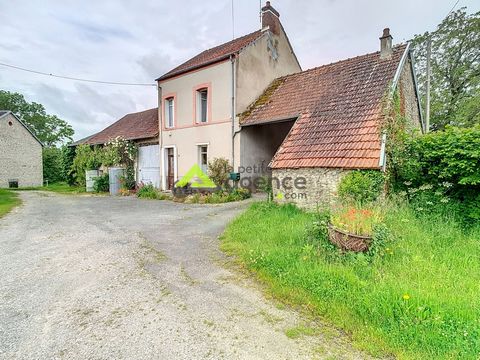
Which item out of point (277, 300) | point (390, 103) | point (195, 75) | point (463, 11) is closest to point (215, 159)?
point (195, 75)

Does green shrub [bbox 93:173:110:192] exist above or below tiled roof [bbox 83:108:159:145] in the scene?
below

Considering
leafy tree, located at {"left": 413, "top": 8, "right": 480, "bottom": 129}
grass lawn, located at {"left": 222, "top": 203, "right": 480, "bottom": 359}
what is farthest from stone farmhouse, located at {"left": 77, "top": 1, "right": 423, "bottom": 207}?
leafy tree, located at {"left": 413, "top": 8, "right": 480, "bottom": 129}

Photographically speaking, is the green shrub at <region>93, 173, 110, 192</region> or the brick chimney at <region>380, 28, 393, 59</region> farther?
the green shrub at <region>93, 173, 110, 192</region>

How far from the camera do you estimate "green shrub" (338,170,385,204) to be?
650cm

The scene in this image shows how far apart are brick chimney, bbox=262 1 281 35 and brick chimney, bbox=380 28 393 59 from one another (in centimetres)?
573

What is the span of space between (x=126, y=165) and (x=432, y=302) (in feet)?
55.0

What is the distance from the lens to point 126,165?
54.4 feet

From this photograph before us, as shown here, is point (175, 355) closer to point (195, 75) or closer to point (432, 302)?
point (432, 302)

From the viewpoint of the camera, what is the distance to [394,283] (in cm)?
310

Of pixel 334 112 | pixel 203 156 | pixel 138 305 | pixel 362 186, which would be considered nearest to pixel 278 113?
pixel 334 112

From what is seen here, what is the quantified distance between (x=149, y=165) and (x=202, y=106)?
5.10m

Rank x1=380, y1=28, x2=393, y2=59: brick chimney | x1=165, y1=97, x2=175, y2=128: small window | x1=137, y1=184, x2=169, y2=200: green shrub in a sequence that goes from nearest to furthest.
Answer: x1=380, y1=28, x2=393, y2=59: brick chimney, x1=137, y1=184, x2=169, y2=200: green shrub, x1=165, y1=97, x2=175, y2=128: small window

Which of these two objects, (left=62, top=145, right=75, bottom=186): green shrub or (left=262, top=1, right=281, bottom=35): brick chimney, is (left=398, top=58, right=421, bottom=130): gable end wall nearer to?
(left=262, top=1, right=281, bottom=35): brick chimney

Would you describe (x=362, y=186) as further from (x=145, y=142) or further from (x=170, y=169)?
(x=145, y=142)
